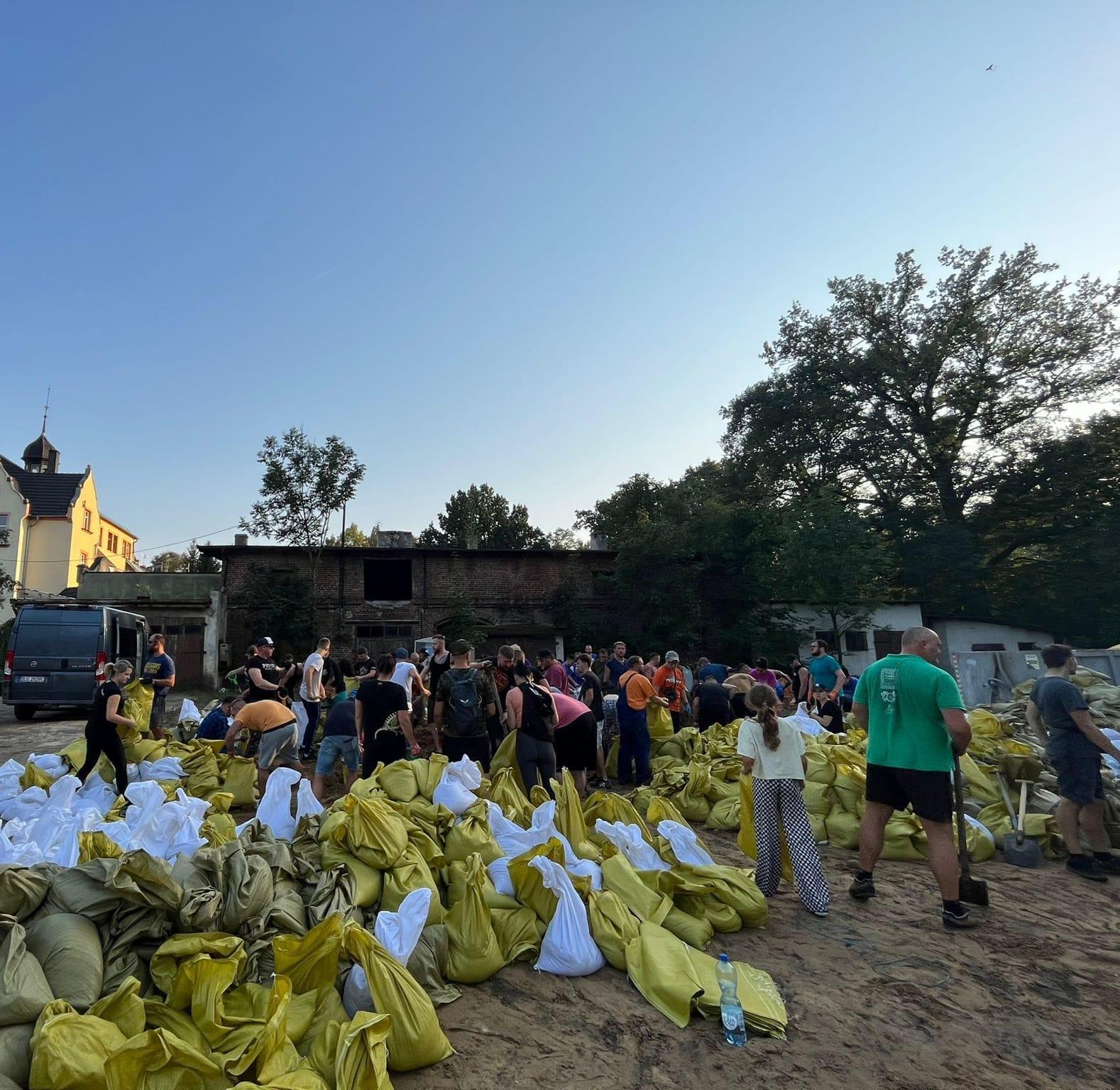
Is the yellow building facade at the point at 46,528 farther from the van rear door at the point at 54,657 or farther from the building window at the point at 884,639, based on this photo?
the building window at the point at 884,639

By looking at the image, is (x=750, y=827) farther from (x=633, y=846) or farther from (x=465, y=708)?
(x=465, y=708)

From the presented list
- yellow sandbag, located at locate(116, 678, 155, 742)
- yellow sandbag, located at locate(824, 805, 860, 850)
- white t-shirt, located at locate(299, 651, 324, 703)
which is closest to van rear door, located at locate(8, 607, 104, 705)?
yellow sandbag, located at locate(116, 678, 155, 742)

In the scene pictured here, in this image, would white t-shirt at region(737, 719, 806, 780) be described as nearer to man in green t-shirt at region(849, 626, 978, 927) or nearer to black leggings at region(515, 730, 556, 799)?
man in green t-shirt at region(849, 626, 978, 927)

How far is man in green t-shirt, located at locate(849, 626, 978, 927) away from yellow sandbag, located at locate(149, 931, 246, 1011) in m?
3.53

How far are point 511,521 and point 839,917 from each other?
42959 millimetres

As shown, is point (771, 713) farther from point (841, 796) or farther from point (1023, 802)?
point (1023, 802)

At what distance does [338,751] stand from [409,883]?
2.98 meters

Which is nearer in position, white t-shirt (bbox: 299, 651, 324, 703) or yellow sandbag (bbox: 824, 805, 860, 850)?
yellow sandbag (bbox: 824, 805, 860, 850)

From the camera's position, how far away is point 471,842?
161 inches

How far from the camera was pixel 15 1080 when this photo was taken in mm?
2074

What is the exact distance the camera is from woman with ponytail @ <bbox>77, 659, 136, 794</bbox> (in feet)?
19.1

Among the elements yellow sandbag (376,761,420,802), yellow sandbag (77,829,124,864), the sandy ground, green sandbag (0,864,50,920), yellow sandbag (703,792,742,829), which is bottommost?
yellow sandbag (703,792,742,829)

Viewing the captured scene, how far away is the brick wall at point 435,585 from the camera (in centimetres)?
2123

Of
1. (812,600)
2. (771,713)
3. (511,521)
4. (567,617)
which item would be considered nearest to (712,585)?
(812,600)
